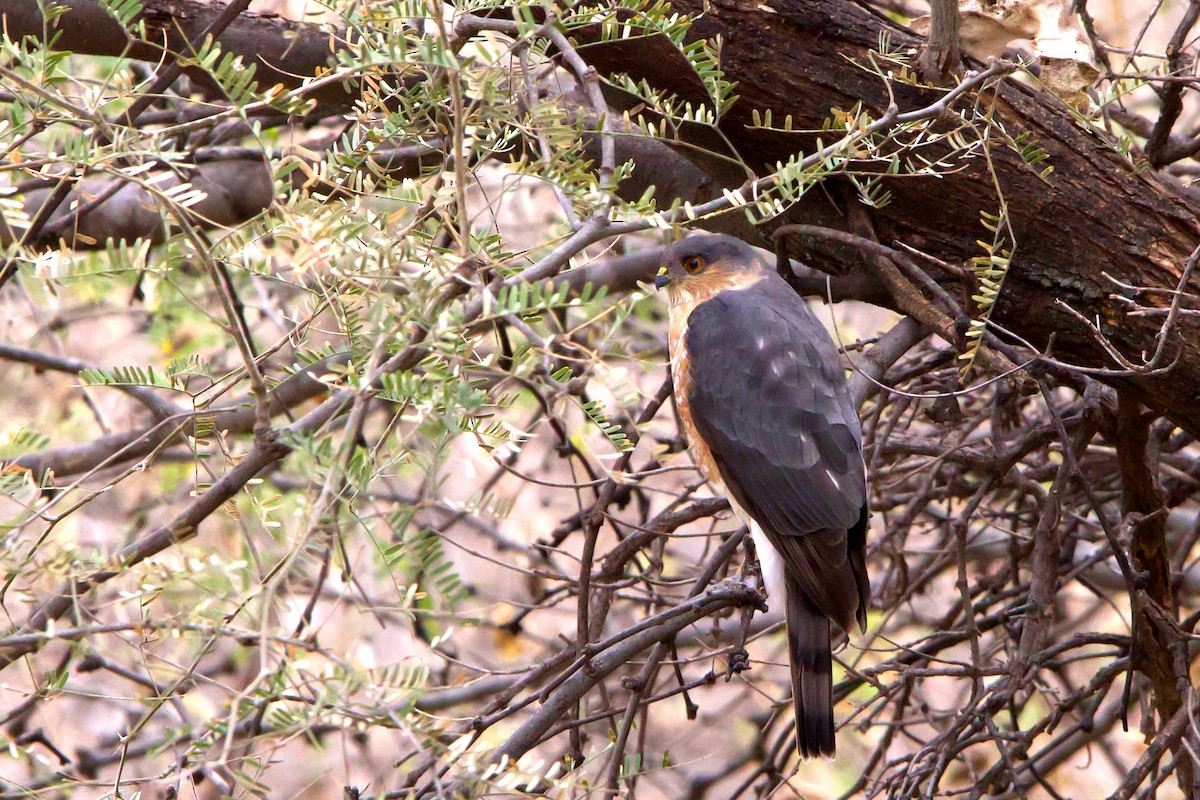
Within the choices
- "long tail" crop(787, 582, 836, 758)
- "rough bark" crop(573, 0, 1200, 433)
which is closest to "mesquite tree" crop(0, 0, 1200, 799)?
"rough bark" crop(573, 0, 1200, 433)

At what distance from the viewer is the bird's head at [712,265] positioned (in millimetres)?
3752

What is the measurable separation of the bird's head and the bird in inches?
0.4

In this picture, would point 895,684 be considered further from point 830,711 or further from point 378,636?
point 378,636

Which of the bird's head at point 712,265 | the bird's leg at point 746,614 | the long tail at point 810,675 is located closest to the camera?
the bird's leg at point 746,614

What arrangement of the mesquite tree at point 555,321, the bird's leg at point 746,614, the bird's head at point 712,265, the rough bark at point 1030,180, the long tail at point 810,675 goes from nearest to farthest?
the mesquite tree at point 555,321 → the bird's leg at point 746,614 → the rough bark at point 1030,180 → the long tail at point 810,675 → the bird's head at point 712,265

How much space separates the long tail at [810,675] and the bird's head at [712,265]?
1.03 meters

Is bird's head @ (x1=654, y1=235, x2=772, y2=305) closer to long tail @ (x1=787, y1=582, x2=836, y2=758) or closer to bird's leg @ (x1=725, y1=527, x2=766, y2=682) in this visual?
bird's leg @ (x1=725, y1=527, x2=766, y2=682)

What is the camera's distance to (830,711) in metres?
3.26

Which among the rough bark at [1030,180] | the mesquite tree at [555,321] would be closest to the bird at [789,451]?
the mesquite tree at [555,321]

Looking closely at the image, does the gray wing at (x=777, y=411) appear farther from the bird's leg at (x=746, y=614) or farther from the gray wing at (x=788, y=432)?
the bird's leg at (x=746, y=614)

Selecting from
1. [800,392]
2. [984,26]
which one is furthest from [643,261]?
[984,26]

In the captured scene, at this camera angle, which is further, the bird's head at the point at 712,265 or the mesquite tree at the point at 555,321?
the bird's head at the point at 712,265

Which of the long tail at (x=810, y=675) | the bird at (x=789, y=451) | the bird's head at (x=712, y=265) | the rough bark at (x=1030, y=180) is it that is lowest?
the long tail at (x=810, y=675)

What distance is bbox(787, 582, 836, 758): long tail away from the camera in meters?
3.25
